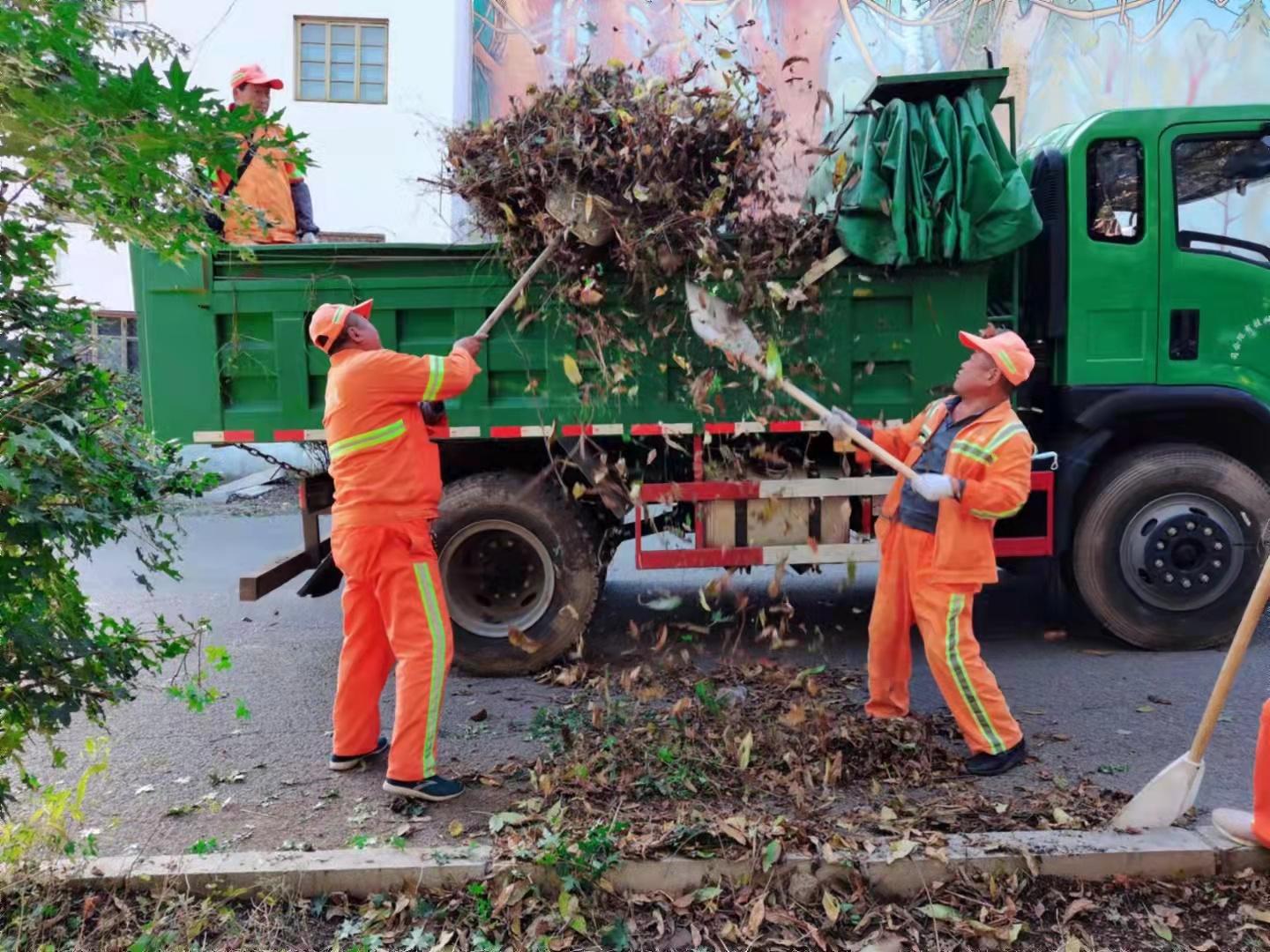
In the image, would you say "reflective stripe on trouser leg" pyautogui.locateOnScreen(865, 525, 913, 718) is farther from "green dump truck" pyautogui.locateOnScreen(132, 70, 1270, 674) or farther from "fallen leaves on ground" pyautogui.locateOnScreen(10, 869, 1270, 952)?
"fallen leaves on ground" pyautogui.locateOnScreen(10, 869, 1270, 952)

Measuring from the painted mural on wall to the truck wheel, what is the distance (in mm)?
9092

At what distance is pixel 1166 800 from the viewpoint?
298 cm

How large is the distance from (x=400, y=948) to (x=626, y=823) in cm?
80

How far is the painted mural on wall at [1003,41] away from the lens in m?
12.2

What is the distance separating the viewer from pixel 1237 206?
509 centimetres

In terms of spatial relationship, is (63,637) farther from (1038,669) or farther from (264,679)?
(1038,669)

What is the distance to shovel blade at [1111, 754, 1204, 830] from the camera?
2.97 metres

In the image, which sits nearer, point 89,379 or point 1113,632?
point 89,379

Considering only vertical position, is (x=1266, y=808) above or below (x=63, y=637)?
below

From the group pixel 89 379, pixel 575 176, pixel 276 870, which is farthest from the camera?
pixel 575 176

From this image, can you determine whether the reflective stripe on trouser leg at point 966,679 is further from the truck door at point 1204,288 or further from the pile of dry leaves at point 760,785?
the truck door at point 1204,288

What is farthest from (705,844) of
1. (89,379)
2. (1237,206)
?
(1237,206)

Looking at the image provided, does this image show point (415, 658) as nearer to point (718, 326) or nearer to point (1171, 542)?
point (718, 326)

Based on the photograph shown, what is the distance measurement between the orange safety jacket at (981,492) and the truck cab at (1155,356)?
1.62m
